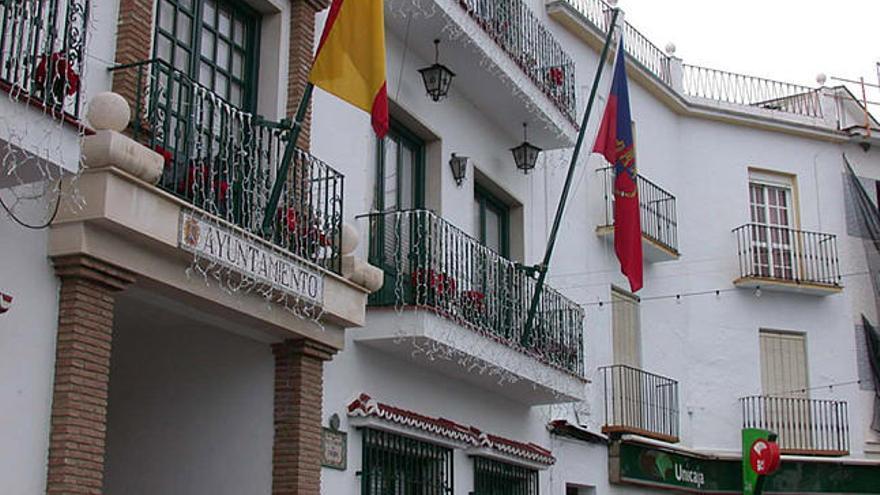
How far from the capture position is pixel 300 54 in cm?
1195

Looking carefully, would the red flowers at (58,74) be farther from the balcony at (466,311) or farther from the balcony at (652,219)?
the balcony at (652,219)

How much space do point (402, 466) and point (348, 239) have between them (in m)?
2.79

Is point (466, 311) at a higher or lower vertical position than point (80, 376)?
higher

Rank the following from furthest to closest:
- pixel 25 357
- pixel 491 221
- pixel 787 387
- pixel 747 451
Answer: pixel 787 387 < pixel 747 451 < pixel 491 221 < pixel 25 357

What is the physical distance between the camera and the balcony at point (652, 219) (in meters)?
19.6

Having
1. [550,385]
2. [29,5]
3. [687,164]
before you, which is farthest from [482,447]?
[687,164]

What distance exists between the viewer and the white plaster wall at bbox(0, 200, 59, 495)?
27.1 ft

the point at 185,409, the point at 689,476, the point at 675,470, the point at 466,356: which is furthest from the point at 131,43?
the point at 689,476

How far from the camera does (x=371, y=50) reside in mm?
10609

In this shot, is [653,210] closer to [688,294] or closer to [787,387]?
[688,294]

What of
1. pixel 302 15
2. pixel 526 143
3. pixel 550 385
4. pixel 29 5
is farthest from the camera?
pixel 526 143

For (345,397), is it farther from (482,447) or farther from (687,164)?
(687,164)

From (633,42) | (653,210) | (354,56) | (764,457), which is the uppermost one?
(633,42)

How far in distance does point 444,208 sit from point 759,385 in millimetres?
9023
